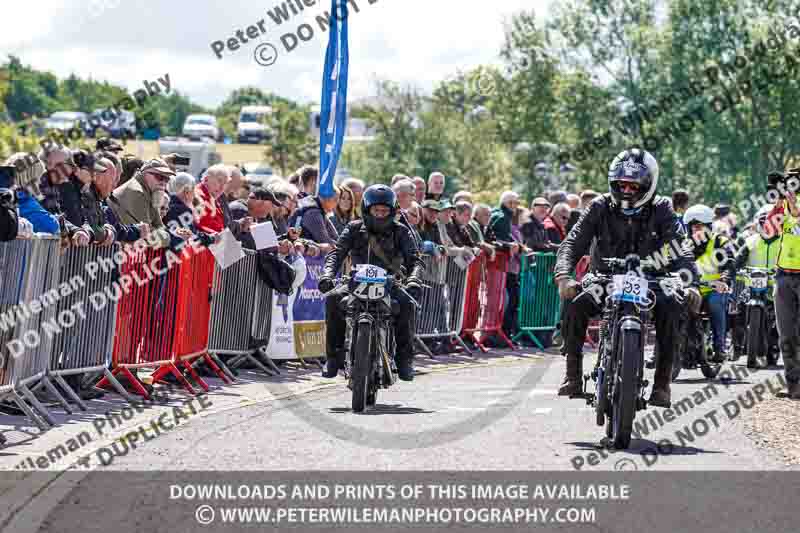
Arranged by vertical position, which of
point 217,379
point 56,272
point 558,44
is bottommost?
point 217,379

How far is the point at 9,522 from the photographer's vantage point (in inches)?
293

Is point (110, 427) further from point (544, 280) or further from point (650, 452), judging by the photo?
point (544, 280)

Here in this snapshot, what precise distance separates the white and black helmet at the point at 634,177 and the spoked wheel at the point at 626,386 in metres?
1.16

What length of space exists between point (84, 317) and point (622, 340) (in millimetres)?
4206

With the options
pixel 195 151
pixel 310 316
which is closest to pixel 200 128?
pixel 195 151

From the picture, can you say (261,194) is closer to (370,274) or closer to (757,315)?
(370,274)

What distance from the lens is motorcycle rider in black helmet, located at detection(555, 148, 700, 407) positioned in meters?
10.8

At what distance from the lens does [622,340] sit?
10.2 metres

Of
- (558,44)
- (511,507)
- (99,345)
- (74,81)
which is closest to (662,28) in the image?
(558,44)

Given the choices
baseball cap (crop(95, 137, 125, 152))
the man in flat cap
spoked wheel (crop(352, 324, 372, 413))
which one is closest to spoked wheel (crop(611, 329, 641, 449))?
spoked wheel (crop(352, 324, 372, 413))

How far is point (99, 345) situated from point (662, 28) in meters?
41.9

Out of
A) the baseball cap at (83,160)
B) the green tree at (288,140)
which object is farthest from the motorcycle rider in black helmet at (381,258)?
the green tree at (288,140)

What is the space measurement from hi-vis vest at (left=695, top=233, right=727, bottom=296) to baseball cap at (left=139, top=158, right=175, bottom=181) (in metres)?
6.92

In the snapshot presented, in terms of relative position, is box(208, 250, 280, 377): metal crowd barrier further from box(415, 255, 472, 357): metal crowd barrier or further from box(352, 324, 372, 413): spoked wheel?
box(415, 255, 472, 357): metal crowd barrier
